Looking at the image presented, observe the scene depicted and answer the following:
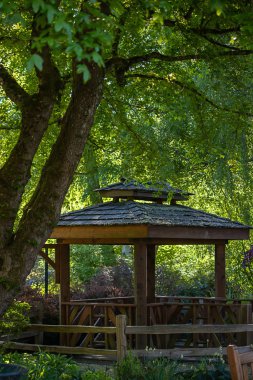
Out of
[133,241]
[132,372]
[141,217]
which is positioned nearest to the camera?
[132,372]

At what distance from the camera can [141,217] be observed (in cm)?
1333

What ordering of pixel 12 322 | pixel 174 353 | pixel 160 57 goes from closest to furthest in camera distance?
1. pixel 160 57
2. pixel 12 322
3. pixel 174 353

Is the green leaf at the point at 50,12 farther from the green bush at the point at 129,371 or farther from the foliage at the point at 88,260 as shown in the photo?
the foliage at the point at 88,260

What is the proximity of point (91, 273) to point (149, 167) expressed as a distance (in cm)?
1144

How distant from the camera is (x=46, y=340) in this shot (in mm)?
14930

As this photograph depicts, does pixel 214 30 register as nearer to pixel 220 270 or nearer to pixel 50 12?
pixel 50 12

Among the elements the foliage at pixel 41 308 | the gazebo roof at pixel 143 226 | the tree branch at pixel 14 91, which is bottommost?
the foliage at pixel 41 308

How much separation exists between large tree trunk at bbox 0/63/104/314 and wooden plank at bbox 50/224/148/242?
598 centimetres

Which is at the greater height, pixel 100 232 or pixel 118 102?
pixel 118 102

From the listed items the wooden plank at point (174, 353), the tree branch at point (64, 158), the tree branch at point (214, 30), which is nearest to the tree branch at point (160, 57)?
the tree branch at point (214, 30)

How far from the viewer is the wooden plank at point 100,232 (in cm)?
1318

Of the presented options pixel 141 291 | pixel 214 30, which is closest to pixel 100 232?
pixel 141 291

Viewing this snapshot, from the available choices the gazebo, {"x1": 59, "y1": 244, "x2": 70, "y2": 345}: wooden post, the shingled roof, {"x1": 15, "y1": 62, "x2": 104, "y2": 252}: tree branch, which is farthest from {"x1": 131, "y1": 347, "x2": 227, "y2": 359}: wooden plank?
{"x1": 15, "y1": 62, "x2": 104, "y2": 252}: tree branch

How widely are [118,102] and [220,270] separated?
16.9 feet
